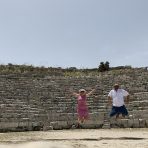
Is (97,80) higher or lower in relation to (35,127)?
higher

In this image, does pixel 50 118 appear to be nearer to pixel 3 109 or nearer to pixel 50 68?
pixel 3 109

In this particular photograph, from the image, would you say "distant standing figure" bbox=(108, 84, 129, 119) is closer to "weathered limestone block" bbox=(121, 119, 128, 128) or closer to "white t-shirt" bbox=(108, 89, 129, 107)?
"white t-shirt" bbox=(108, 89, 129, 107)

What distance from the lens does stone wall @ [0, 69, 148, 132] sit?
13766 mm

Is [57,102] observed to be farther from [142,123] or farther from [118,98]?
[142,123]

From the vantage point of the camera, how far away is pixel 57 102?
19219mm

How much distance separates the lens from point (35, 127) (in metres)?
13.5

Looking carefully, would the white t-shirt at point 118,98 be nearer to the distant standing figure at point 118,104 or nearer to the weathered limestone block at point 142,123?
the distant standing figure at point 118,104

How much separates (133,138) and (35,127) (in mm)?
4161

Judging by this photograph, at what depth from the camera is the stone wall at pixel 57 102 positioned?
13.8 meters

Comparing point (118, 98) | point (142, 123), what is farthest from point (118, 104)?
point (142, 123)

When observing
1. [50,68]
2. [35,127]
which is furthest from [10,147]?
[50,68]

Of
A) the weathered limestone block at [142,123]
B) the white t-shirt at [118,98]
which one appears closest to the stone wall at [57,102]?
the weathered limestone block at [142,123]

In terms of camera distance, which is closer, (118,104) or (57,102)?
(118,104)

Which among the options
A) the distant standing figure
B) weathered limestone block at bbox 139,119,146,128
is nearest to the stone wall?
weathered limestone block at bbox 139,119,146,128
